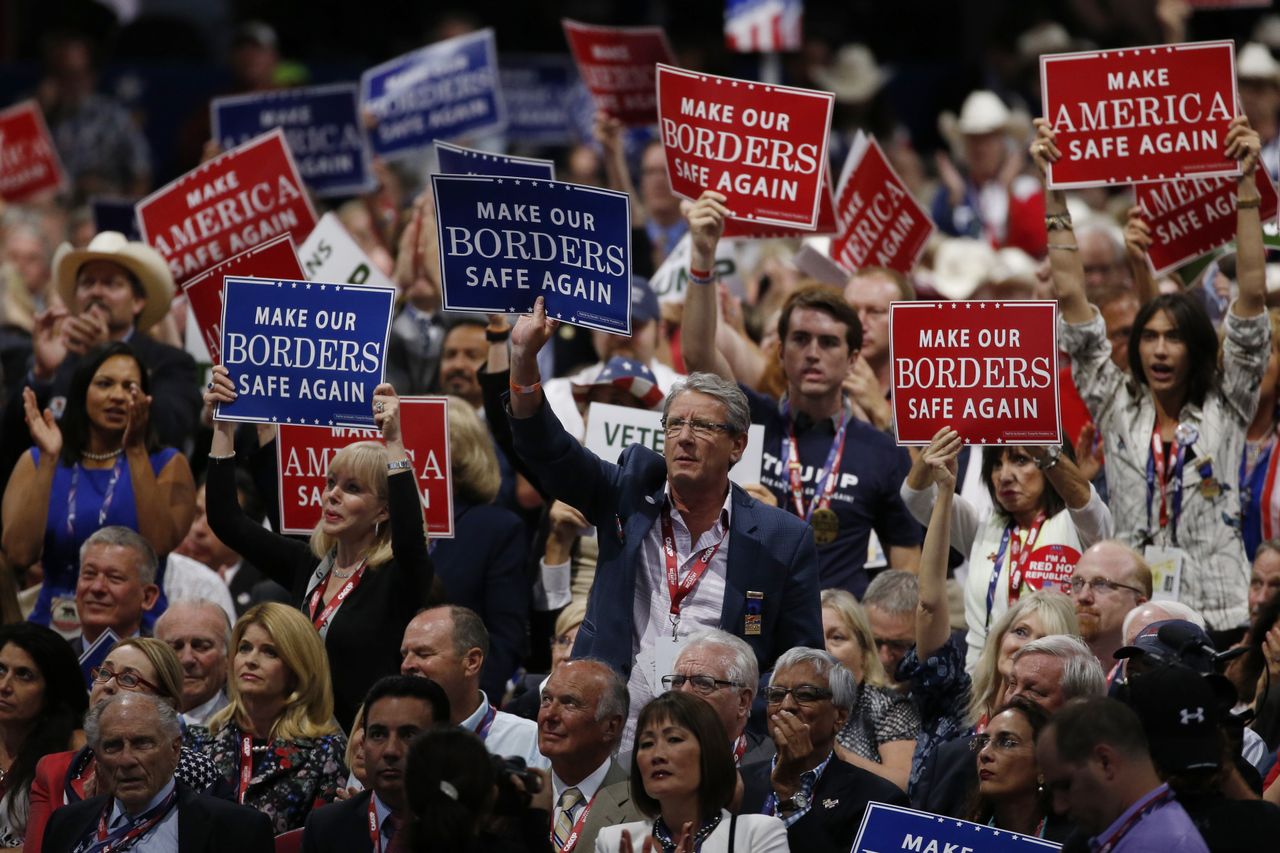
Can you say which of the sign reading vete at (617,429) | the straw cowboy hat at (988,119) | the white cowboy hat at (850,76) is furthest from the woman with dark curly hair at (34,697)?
the white cowboy hat at (850,76)

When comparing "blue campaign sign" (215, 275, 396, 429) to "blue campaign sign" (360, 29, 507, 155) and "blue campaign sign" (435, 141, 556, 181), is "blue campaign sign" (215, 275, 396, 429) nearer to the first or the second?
"blue campaign sign" (435, 141, 556, 181)

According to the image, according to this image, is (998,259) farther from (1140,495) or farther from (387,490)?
(387,490)

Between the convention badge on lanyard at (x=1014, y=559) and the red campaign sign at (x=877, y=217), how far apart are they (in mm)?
2635

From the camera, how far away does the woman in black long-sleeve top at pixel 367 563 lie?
26.1 feet

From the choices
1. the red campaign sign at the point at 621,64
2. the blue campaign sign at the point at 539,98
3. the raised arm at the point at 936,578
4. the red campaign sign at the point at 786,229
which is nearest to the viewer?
the raised arm at the point at 936,578

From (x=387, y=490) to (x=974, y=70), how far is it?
10828 millimetres

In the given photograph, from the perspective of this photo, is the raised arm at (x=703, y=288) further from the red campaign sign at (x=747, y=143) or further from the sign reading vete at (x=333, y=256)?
the sign reading vete at (x=333, y=256)

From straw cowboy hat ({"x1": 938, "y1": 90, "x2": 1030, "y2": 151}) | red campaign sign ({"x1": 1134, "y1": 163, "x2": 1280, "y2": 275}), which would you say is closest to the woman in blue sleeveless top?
red campaign sign ({"x1": 1134, "y1": 163, "x2": 1280, "y2": 275})

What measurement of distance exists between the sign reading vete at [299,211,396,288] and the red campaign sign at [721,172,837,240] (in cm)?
172

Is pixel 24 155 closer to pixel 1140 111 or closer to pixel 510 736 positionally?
pixel 1140 111

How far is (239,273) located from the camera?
977 cm

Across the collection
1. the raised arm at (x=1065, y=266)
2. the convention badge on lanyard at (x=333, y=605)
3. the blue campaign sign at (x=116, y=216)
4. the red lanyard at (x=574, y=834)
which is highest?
the blue campaign sign at (x=116, y=216)

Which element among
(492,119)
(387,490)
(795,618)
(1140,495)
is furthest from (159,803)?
(492,119)

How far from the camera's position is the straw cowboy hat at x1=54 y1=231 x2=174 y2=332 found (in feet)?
34.2
